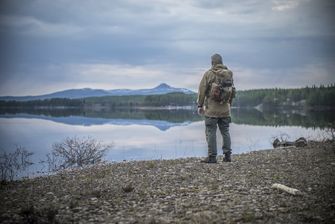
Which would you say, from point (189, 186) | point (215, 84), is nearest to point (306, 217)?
point (189, 186)

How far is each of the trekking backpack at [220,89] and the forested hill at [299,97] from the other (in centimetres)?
12138

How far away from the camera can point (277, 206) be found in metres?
7.04

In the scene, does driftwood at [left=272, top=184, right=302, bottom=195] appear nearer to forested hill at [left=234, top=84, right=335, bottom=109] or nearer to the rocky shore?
the rocky shore

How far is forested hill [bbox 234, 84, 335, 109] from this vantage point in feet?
436

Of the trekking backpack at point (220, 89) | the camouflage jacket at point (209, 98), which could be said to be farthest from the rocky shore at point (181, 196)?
the trekking backpack at point (220, 89)

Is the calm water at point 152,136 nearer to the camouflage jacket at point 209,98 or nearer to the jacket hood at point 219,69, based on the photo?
the camouflage jacket at point 209,98

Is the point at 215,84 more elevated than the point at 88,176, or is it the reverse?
the point at 215,84

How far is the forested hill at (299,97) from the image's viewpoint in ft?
436

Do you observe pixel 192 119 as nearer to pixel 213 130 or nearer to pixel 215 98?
pixel 213 130

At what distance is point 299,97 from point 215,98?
6583 inches

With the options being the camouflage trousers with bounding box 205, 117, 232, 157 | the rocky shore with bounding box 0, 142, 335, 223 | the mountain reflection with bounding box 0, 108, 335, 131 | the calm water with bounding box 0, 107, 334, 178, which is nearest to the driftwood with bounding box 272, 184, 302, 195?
the rocky shore with bounding box 0, 142, 335, 223

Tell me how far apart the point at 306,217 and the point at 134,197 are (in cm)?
321

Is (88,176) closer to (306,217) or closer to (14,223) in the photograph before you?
(14,223)

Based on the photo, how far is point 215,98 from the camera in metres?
12.3
